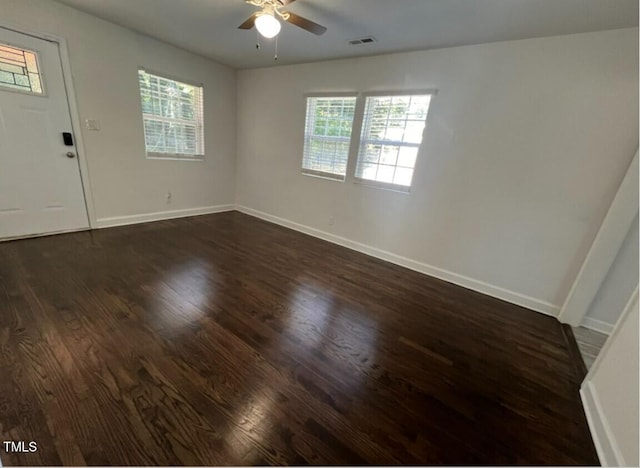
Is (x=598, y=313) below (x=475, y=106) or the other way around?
below

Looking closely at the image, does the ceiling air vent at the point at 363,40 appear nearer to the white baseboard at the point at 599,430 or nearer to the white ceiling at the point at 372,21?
the white ceiling at the point at 372,21

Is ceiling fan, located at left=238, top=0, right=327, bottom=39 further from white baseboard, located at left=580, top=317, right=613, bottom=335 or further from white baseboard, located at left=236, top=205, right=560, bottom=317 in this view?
white baseboard, located at left=580, top=317, right=613, bottom=335

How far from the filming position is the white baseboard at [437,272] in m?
2.58

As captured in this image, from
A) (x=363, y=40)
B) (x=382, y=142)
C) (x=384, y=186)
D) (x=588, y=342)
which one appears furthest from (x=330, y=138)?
(x=588, y=342)

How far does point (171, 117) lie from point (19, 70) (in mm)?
1486

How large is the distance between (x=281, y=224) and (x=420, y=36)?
3.09 metres

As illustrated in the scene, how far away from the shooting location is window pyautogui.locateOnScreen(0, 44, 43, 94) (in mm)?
2484

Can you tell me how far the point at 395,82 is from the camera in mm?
3002

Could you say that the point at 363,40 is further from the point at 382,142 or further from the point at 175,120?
the point at 175,120

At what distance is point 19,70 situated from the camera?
2566 millimetres

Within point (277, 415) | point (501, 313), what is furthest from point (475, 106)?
point (277, 415)

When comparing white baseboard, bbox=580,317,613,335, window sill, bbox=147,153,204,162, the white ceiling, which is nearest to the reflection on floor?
white baseboard, bbox=580,317,613,335

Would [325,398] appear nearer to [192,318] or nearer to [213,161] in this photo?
[192,318]

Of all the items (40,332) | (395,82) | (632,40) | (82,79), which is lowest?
(40,332)
